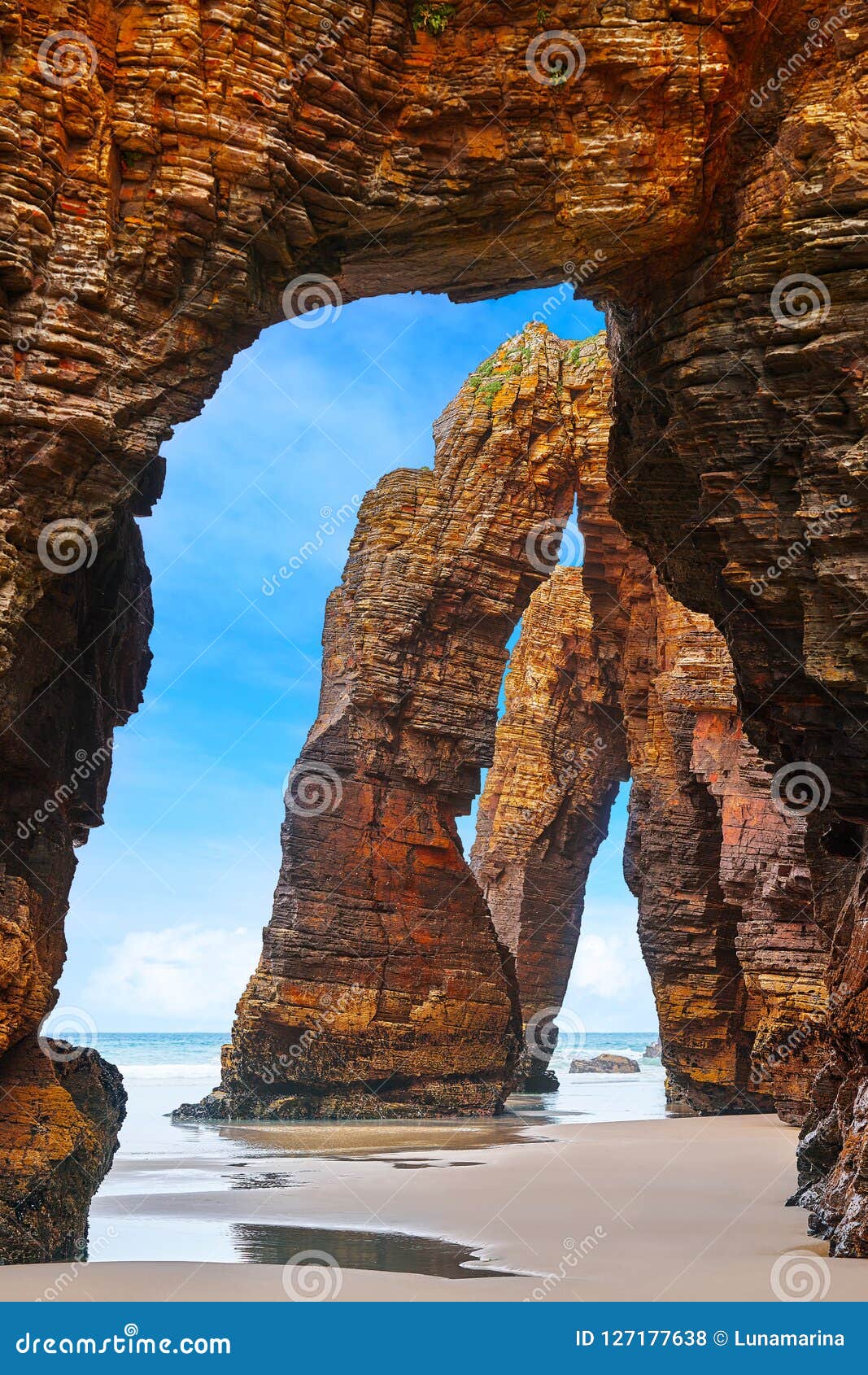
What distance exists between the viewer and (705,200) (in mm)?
12102

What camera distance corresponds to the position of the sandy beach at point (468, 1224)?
26.6 ft

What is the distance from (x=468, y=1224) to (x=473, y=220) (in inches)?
374

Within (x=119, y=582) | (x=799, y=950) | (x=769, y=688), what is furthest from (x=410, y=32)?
(x=799, y=950)

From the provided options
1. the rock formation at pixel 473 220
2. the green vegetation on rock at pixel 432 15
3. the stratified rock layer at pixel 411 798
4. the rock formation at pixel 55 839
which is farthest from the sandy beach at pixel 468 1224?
the green vegetation on rock at pixel 432 15

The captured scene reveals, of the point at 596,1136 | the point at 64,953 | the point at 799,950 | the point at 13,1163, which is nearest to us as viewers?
the point at 13,1163

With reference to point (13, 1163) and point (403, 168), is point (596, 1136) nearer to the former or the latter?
point (13, 1163)

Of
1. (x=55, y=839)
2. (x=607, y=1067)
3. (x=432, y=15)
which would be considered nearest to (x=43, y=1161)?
(x=55, y=839)

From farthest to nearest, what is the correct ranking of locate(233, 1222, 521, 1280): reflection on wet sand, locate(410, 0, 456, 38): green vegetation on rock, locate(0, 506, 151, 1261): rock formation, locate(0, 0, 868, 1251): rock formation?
1. locate(410, 0, 456, 38): green vegetation on rock
2. locate(0, 0, 868, 1251): rock formation
3. locate(0, 506, 151, 1261): rock formation
4. locate(233, 1222, 521, 1280): reflection on wet sand

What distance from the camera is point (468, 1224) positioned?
37.3ft

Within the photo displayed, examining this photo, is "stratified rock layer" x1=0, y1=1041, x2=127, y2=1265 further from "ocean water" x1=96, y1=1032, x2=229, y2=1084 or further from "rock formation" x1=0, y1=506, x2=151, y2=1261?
"ocean water" x1=96, y1=1032, x2=229, y2=1084

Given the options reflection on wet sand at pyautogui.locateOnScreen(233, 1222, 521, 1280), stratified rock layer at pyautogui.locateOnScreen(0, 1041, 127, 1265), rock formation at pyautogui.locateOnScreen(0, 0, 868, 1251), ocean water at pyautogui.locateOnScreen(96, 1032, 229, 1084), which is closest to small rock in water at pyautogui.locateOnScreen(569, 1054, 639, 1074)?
ocean water at pyautogui.locateOnScreen(96, 1032, 229, 1084)

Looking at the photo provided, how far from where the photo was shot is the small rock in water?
68369 millimetres

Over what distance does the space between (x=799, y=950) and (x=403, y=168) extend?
1729 cm

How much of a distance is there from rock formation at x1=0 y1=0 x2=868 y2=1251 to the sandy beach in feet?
5.11
